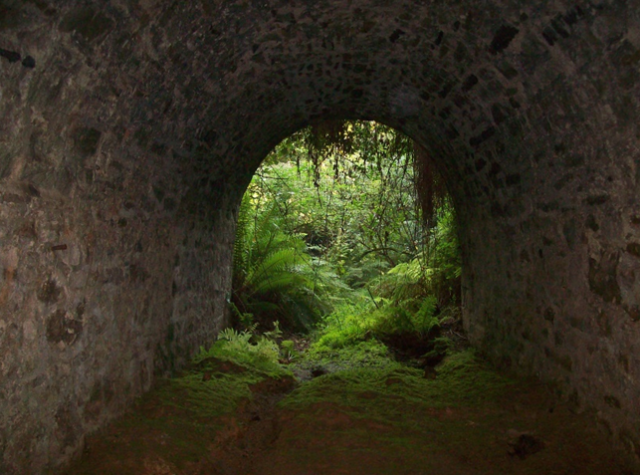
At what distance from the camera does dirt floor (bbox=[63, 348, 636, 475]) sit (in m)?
3.37

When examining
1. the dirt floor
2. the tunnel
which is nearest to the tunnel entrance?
the dirt floor

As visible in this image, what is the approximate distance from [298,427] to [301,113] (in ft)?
11.7

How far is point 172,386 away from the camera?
456cm

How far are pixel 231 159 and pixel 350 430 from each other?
3.13m

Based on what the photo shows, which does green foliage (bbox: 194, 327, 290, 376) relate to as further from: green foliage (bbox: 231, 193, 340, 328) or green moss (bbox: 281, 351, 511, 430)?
green foliage (bbox: 231, 193, 340, 328)

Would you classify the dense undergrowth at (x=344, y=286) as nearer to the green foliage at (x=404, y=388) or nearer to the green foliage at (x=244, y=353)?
the green foliage at (x=244, y=353)

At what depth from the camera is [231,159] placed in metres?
5.74

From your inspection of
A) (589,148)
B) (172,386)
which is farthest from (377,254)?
(589,148)

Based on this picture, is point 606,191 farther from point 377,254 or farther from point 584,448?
point 377,254

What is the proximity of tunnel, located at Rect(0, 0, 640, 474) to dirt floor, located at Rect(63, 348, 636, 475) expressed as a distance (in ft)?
0.71

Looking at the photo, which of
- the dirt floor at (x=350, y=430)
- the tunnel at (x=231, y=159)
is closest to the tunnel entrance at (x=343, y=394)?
the dirt floor at (x=350, y=430)

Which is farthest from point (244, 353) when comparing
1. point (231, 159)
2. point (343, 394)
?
point (231, 159)

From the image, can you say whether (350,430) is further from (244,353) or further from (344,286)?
(344,286)

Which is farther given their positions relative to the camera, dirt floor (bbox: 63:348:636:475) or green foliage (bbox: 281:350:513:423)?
green foliage (bbox: 281:350:513:423)
